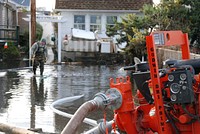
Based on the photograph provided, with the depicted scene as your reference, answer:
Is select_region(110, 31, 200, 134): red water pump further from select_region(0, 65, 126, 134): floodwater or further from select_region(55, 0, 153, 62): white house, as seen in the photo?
select_region(55, 0, 153, 62): white house

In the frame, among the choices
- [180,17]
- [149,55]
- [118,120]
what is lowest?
[118,120]

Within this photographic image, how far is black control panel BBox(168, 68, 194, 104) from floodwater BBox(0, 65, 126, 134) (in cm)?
353

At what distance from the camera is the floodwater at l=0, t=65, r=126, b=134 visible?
861 cm

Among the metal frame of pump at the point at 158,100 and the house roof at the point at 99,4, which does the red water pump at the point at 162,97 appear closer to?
the metal frame of pump at the point at 158,100

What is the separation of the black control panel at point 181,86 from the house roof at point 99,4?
29.3 meters

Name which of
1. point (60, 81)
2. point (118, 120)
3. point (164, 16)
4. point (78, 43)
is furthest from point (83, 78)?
point (118, 120)

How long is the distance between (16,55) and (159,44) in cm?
2421

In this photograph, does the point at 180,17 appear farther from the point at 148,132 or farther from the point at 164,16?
the point at 148,132

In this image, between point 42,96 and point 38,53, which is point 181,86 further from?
point 38,53

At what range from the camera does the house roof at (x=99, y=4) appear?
110 ft

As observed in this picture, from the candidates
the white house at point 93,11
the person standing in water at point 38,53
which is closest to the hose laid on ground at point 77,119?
the person standing in water at point 38,53

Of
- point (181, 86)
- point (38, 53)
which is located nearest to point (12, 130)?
point (181, 86)

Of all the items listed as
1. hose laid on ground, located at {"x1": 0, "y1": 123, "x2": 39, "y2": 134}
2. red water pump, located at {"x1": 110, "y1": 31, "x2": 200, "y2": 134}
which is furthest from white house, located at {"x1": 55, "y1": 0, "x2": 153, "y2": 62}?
red water pump, located at {"x1": 110, "y1": 31, "x2": 200, "y2": 134}

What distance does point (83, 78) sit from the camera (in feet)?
57.0
